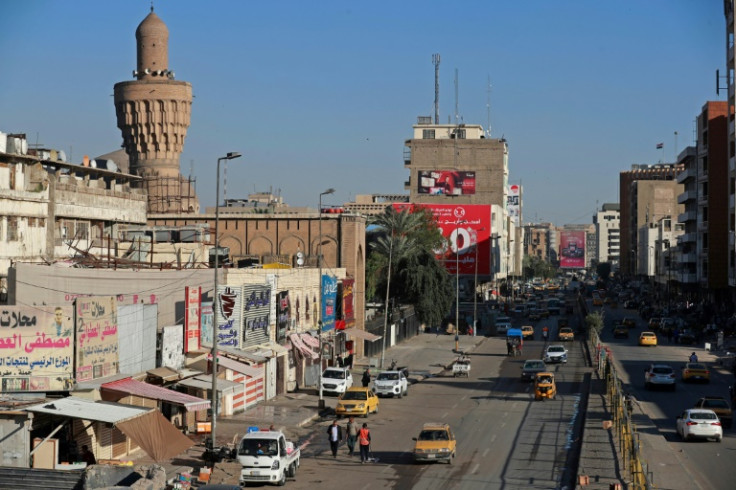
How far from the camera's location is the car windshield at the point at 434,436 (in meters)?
31.4

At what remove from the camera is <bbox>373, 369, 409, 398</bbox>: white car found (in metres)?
48.4

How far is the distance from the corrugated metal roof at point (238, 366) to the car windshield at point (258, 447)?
31.7ft

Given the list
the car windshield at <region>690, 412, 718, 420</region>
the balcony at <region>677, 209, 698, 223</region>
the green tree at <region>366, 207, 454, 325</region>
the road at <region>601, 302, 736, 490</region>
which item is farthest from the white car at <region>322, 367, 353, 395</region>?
the balcony at <region>677, 209, 698, 223</region>

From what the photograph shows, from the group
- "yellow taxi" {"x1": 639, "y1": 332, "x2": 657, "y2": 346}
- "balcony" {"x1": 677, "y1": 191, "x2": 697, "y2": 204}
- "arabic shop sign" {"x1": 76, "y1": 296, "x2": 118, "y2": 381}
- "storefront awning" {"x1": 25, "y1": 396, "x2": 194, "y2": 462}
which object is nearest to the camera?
"storefront awning" {"x1": 25, "y1": 396, "x2": 194, "y2": 462}

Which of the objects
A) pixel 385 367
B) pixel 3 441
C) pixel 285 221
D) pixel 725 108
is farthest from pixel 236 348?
pixel 725 108

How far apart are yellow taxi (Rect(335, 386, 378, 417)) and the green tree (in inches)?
1491

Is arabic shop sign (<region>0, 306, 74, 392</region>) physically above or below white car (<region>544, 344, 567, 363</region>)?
above

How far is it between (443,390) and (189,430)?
1853 centimetres

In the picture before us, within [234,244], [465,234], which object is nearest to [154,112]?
[234,244]

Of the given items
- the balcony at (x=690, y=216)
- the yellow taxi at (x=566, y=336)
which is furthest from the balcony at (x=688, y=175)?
the yellow taxi at (x=566, y=336)

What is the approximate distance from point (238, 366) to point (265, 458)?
11497 millimetres

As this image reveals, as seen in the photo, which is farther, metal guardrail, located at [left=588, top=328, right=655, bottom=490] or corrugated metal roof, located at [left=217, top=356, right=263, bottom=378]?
corrugated metal roof, located at [left=217, top=356, right=263, bottom=378]

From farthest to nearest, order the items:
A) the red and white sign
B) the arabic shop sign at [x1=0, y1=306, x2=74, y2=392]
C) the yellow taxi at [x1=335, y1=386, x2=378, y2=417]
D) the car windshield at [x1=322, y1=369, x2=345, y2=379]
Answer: the car windshield at [x1=322, y1=369, x2=345, y2=379] → the yellow taxi at [x1=335, y1=386, x2=378, y2=417] → the red and white sign → the arabic shop sign at [x1=0, y1=306, x2=74, y2=392]

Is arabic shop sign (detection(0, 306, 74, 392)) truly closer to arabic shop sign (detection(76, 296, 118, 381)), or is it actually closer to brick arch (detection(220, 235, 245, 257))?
arabic shop sign (detection(76, 296, 118, 381))
